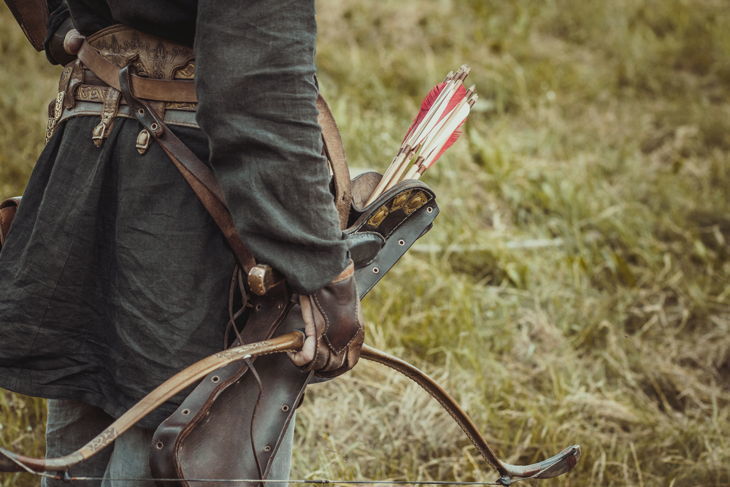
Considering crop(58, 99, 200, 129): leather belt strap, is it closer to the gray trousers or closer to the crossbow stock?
the crossbow stock

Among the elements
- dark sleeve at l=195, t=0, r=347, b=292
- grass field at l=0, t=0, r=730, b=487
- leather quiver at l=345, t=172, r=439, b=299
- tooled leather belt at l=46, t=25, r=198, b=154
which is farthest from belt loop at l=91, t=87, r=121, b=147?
grass field at l=0, t=0, r=730, b=487

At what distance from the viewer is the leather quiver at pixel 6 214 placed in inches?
58.4

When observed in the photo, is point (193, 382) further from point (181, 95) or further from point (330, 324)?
point (181, 95)

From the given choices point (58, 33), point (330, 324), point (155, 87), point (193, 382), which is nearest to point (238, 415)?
point (193, 382)

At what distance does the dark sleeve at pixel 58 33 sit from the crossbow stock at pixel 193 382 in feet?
2.38

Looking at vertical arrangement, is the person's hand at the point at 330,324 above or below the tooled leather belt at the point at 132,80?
below

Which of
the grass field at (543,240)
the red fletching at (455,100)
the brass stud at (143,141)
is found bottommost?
the grass field at (543,240)

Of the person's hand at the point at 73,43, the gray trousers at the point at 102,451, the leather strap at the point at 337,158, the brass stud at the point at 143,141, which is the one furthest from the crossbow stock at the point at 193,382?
the person's hand at the point at 73,43

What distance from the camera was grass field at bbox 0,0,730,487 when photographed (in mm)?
2633

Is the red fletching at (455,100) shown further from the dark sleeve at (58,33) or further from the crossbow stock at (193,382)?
the dark sleeve at (58,33)

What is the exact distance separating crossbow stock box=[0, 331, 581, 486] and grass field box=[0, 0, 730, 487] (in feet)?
2.73

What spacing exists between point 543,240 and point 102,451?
276 centimetres

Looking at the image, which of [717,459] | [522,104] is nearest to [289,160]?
[717,459]

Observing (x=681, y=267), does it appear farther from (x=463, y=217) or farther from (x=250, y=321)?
(x=250, y=321)
